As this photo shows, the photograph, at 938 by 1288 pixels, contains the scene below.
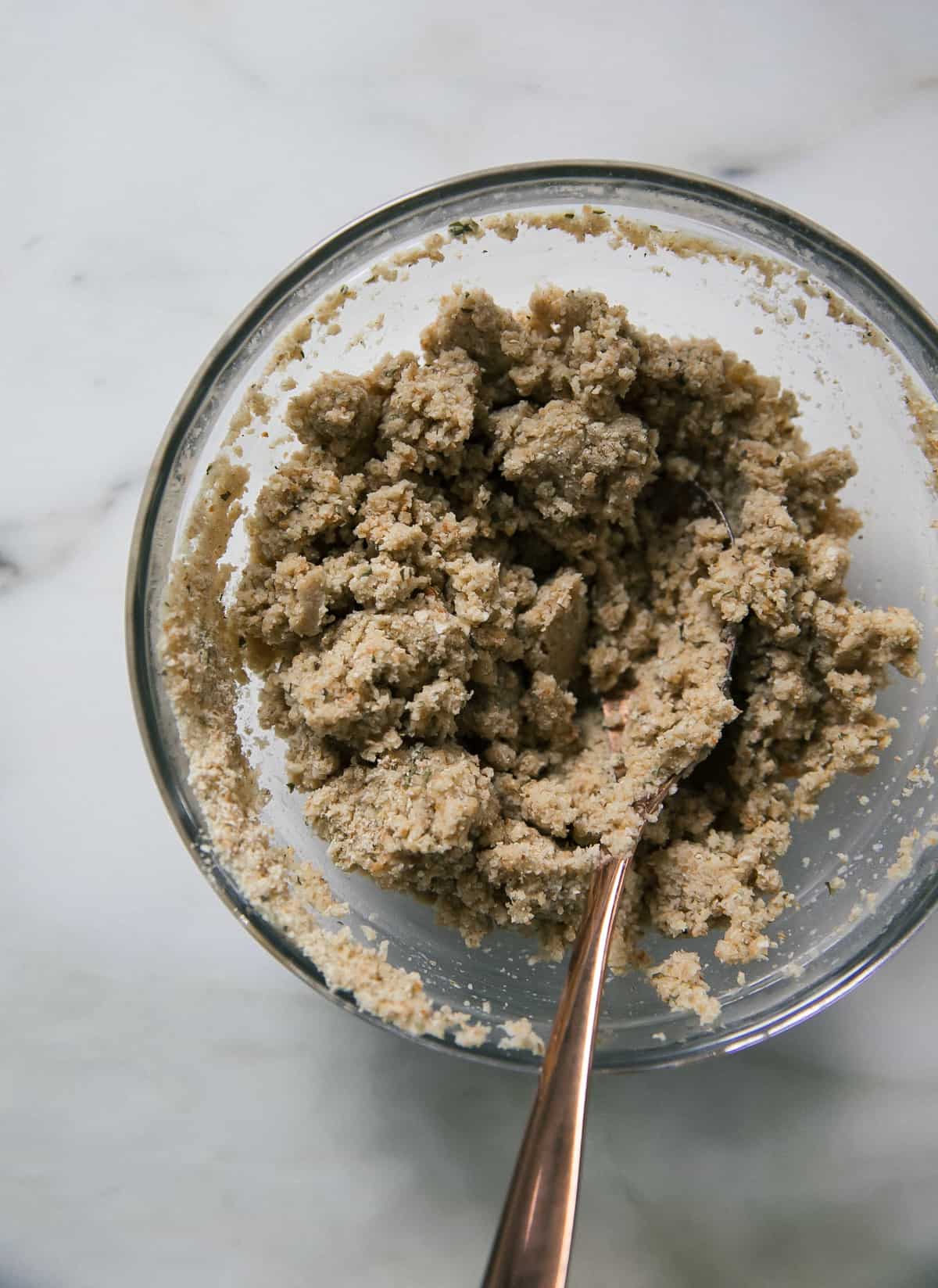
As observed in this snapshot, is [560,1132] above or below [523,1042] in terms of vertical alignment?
below

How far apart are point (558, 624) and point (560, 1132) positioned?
587 mm

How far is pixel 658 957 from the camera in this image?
1.31 m

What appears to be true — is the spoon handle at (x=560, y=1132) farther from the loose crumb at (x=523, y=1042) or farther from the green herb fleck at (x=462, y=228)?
the green herb fleck at (x=462, y=228)

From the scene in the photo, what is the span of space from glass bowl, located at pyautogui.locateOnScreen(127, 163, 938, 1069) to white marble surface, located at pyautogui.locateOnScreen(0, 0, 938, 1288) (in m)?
0.28

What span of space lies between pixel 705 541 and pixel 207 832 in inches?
29.2

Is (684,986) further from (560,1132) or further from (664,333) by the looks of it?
(664,333)

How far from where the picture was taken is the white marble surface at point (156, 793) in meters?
1.51

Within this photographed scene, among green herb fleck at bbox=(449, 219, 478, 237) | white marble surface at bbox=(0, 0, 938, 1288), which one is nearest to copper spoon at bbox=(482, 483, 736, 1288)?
white marble surface at bbox=(0, 0, 938, 1288)

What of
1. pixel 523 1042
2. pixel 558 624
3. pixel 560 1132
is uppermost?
pixel 558 624

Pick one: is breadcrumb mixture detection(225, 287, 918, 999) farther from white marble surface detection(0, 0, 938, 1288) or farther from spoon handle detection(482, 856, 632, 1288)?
white marble surface detection(0, 0, 938, 1288)

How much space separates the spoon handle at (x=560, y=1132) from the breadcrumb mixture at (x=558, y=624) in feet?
0.19

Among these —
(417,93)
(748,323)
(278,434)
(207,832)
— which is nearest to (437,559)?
(278,434)

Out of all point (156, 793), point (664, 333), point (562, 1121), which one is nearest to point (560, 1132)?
point (562, 1121)

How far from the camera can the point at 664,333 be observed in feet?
4.53
